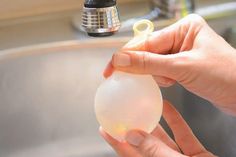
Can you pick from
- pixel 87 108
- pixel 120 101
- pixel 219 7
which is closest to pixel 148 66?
pixel 120 101

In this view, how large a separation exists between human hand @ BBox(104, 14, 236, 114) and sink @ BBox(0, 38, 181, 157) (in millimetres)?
195

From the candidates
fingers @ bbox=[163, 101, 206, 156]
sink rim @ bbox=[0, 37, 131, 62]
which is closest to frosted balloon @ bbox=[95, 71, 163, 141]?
fingers @ bbox=[163, 101, 206, 156]

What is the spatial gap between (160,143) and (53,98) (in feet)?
1.03

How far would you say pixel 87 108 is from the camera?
2.50 ft

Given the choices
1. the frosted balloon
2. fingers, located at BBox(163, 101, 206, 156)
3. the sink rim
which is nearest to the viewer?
the frosted balloon

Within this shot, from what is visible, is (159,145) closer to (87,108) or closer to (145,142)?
(145,142)

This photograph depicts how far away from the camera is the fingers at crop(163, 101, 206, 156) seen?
0.60m

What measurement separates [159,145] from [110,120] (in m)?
0.06

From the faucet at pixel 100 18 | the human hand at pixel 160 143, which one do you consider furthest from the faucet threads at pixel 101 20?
the human hand at pixel 160 143

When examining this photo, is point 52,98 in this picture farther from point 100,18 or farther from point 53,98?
point 100,18

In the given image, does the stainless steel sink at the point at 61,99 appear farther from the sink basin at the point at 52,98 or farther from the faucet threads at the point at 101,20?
the faucet threads at the point at 101,20

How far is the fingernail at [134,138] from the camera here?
46 cm

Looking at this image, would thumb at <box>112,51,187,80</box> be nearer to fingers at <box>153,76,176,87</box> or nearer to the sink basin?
fingers at <box>153,76,176,87</box>

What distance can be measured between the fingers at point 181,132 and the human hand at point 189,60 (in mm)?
63
